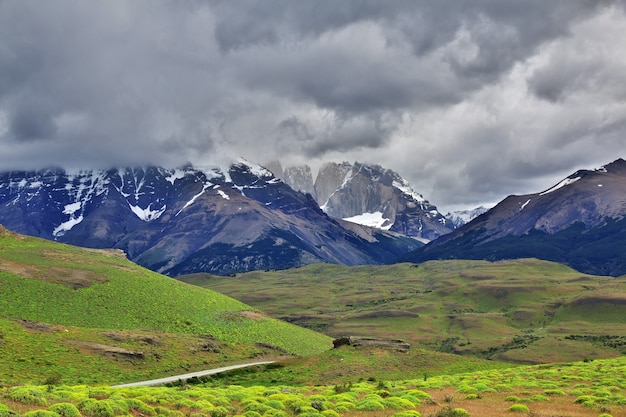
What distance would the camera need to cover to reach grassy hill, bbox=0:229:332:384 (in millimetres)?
84312

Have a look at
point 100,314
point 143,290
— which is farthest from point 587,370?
point 143,290

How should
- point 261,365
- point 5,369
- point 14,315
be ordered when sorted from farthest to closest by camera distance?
point 14,315 → point 261,365 → point 5,369

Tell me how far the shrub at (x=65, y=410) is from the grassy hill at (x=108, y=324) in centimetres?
4178

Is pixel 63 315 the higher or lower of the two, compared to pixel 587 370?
higher

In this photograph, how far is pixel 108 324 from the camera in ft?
392

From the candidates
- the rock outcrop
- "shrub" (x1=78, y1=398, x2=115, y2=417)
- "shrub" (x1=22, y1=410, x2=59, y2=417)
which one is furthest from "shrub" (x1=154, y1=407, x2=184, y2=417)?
the rock outcrop

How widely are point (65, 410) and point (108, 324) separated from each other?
94.9 m

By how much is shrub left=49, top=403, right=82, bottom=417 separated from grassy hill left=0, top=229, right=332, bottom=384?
41.8m

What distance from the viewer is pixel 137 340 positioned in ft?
336

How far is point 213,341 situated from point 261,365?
966 inches

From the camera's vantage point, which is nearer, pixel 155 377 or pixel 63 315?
pixel 155 377

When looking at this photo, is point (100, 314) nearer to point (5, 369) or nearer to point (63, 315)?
point (63, 315)

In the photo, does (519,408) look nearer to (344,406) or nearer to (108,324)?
(344,406)

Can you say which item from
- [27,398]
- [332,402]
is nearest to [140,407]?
[27,398]
